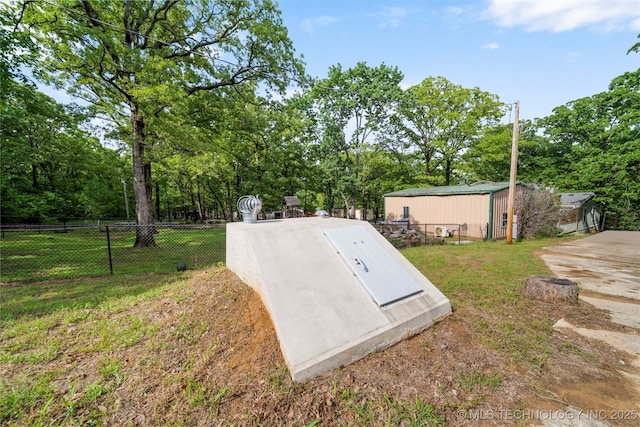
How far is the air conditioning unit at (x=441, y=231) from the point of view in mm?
13367

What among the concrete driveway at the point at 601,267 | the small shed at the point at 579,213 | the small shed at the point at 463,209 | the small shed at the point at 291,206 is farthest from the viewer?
the small shed at the point at 291,206

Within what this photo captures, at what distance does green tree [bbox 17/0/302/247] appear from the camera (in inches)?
277

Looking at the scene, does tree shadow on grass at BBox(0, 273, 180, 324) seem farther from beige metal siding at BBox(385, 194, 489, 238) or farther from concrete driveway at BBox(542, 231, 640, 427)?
beige metal siding at BBox(385, 194, 489, 238)

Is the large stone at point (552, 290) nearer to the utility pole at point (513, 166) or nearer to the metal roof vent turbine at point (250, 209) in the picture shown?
the metal roof vent turbine at point (250, 209)

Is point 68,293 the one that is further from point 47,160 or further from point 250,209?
point 47,160

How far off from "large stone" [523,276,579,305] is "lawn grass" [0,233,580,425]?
0.25m

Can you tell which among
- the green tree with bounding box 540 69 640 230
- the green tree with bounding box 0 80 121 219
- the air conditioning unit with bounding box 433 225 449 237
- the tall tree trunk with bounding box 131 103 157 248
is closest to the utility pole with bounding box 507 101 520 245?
the air conditioning unit with bounding box 433 225 449 237

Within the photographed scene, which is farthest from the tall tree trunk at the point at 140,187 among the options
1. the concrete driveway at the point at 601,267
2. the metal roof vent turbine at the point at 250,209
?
the concrete driveway at the point at 601,267

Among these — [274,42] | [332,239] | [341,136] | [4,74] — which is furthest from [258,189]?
[332,239]

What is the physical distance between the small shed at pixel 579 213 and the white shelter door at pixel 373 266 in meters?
17.1

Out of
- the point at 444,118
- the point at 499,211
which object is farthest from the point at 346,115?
the point at 499,211

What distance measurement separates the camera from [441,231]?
13.5m

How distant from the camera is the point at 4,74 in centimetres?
552

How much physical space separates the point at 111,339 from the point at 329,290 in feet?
7.79
